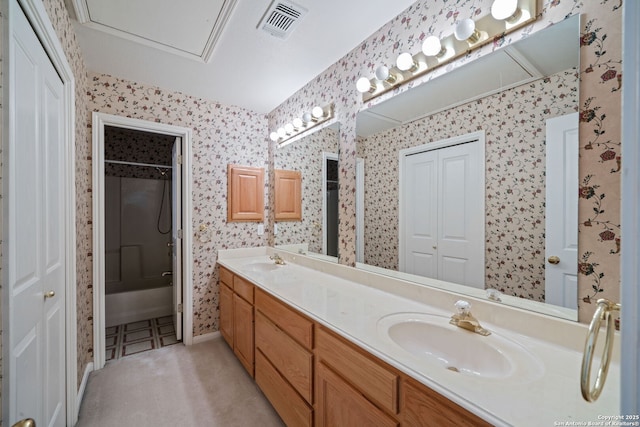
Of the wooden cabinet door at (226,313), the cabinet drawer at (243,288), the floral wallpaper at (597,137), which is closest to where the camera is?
the floral wallpaper at (597,137)

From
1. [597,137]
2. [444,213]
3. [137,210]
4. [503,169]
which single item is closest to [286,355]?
[444,213]

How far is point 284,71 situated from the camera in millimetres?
2174

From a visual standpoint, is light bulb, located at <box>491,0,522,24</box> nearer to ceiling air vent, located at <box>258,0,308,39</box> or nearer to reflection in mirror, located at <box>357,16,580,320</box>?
reflection in mirror, located at <box>357,16,580,320</box>

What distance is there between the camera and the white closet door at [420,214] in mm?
1414

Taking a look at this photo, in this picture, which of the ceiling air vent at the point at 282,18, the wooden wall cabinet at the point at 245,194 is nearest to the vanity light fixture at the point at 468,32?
the ceiling air vent at the point at 282,18

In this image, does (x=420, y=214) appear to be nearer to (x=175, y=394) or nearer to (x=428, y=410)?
(x=428, y=410)

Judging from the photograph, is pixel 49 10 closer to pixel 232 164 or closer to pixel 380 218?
pixel 232 164

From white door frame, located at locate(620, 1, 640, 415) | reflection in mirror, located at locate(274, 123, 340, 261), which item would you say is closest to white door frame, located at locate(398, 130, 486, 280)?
reflection in mirror, located at locate(274, 123, 340, 261)

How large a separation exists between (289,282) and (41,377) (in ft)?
4.01

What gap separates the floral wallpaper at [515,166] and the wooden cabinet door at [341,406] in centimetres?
72

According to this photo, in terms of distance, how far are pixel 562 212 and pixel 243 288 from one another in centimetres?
191

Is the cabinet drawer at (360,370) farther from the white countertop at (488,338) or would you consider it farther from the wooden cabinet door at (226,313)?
the wooden cabinet door at (226,313)

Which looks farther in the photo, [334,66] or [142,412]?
[334,66]

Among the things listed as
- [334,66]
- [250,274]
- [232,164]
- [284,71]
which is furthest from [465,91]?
[232,164]
